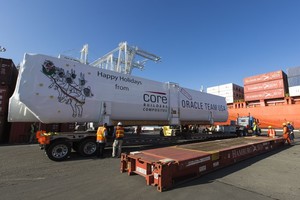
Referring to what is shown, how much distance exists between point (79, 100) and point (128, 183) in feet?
15.9

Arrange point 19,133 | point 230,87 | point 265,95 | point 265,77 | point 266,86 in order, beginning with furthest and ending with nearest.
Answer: point 230,87, point 265,77, point 266,86, point 265,95, point 19,133

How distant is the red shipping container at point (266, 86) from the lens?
37.8m

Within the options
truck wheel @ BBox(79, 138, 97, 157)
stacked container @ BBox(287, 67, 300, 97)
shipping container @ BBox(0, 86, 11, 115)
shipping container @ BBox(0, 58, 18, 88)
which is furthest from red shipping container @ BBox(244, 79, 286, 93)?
shipping container @ BBox(0, 86, 11, 115)

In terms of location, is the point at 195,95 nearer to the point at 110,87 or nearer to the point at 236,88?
the point at 110,87

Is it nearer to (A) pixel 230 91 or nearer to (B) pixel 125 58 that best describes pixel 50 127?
(B) pixel 125 58

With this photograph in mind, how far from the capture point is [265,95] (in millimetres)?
39156

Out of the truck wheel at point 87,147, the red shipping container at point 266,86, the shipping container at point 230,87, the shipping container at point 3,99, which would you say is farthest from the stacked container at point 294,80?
the shipping container at point 3,99

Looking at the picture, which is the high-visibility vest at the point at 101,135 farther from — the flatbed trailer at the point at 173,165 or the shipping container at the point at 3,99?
the shipping container at the point at 3,99

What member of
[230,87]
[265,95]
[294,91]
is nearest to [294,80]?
[294,91]

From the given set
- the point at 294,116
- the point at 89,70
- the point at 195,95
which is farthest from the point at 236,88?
the point at 89,70

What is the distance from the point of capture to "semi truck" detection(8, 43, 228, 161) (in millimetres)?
7348

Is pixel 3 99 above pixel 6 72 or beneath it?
beneath

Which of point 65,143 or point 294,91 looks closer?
point 65,143

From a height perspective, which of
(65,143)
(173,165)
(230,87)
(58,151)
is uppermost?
(230,87)
